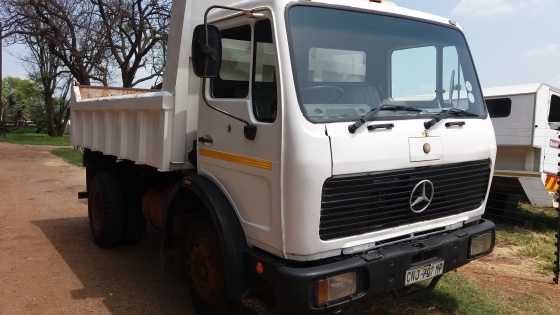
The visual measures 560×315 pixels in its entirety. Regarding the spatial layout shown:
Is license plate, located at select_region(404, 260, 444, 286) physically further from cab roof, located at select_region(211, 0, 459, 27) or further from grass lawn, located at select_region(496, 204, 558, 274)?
grass lawn, located at select_region(496, 204, 558, 274)

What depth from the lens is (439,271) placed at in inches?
140

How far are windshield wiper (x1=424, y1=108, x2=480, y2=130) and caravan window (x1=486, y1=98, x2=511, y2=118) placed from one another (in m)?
4.99

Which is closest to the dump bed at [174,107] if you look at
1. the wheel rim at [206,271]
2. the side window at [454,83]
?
the wheel rim at [206,271]

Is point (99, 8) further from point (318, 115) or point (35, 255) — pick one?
point (318, 115)

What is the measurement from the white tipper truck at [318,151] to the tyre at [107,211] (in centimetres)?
Result: 174

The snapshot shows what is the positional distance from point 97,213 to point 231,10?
372 cm

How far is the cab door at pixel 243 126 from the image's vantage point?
10.5 feet

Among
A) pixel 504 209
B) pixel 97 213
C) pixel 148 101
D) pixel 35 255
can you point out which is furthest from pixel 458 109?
pixel 504 209

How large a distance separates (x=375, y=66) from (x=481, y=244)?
161cm

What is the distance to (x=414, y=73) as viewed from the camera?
3.87m

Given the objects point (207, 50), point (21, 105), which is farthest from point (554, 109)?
point (21, 105)

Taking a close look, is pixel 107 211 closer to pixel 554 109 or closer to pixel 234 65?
pixel 234 65

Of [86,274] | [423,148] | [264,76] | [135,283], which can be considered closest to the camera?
[264,76]

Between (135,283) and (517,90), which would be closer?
(135,283)
